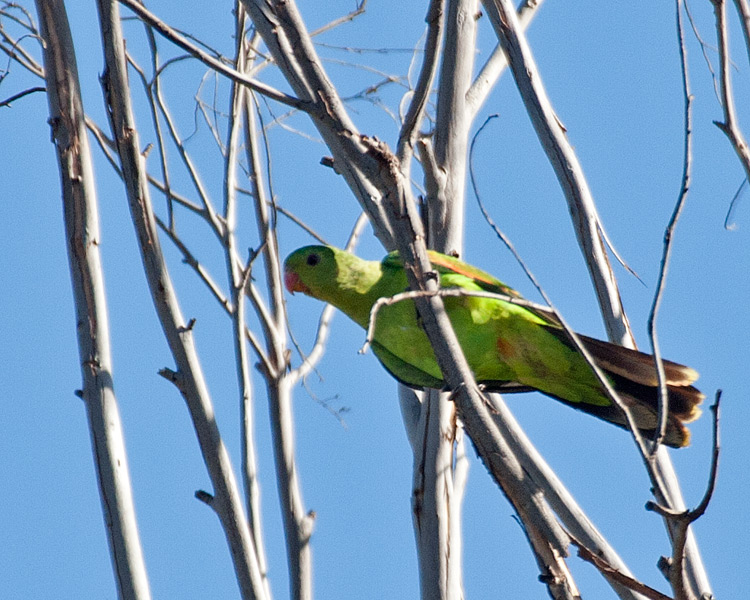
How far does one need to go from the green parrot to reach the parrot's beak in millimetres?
235

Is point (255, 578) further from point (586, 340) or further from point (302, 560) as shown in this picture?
point (586, 340)

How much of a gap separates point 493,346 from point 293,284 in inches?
41.0

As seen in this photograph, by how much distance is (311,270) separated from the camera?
12.1ft

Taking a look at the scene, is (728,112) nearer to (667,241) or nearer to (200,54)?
(667,241)

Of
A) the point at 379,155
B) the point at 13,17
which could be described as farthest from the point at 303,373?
the point at 13,17

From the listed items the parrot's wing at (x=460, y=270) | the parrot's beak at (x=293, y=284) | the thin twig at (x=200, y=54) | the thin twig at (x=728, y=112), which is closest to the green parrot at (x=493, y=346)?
the parrot's wing at (x=460, y=270)

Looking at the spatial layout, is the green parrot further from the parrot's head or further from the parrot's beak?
the parrot's beak

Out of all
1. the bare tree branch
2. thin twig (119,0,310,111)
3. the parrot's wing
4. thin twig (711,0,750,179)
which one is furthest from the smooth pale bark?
thin twig (711,0,750,179)

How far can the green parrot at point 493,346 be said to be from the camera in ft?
9.86

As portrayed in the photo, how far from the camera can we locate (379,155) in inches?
75.9

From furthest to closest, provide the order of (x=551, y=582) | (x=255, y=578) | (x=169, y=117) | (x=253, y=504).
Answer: (x=169, y=117)
(x=253, y=504)
(x=255, y=578)
(x=551, y=582)

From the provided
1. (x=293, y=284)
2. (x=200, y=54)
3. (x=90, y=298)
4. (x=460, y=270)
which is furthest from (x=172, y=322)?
(x=293, y=284)

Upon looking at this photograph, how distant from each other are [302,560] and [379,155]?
145 cm

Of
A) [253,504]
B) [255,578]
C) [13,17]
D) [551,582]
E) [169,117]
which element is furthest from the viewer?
[13,17]
